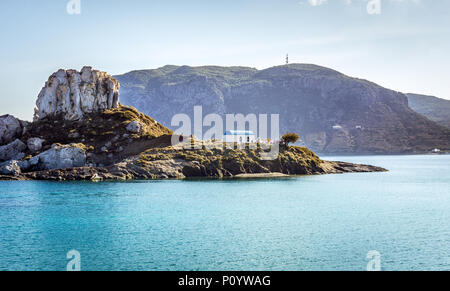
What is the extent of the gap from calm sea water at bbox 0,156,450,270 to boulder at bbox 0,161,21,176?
23.6 m

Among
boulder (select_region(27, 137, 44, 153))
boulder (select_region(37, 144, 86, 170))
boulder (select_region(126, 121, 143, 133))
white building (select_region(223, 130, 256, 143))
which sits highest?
boulder (select_region(126, 121, 143, 133))

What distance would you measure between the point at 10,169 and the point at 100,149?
18.0 meters

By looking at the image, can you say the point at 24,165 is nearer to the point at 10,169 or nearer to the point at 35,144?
the point at 10,169

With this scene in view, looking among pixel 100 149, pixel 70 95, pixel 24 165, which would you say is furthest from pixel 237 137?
pixel 24 165

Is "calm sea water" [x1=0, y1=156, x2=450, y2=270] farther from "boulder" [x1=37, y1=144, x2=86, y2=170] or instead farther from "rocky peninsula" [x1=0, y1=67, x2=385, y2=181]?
"boulder" [x1=37, y1=144, x2=86, y2=170]

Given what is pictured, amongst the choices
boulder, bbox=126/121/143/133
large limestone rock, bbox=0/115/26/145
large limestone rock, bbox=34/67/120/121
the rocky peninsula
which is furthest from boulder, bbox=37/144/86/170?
large limestone rock, bbox=34/67/120/121

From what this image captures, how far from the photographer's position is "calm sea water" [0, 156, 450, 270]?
24.9 metres

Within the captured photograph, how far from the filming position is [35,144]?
303ft

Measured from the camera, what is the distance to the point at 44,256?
25.8 m

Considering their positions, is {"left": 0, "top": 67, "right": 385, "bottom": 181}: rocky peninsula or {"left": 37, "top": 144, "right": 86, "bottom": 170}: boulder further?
{"left": 37, "top": 144, "right": 86, "bottom": 170}: boulder

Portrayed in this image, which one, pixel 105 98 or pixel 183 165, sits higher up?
pixel 105 98
